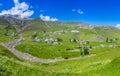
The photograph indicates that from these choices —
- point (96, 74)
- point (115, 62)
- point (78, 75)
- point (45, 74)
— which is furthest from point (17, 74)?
point (115, 62)

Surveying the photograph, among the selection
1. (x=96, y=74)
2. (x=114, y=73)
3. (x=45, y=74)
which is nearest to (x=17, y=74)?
(x=45, y=74)

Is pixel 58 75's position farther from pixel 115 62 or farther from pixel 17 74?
pixel 115 62

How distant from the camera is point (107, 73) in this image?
2698cm

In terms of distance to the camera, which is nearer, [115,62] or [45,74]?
[45,74]

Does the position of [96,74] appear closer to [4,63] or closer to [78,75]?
[78,75]

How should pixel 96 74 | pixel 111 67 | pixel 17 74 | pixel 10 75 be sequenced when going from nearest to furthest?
pixel 10 75, pixel 17 74, pixel 96 74, pixel 111 67

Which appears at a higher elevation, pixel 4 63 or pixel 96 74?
pixel 4 63

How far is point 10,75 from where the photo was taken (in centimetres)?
2381

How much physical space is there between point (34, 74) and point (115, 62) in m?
11.5

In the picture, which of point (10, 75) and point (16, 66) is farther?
point (16, 66)

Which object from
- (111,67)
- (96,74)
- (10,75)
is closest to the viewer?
(10,75)

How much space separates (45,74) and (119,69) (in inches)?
380

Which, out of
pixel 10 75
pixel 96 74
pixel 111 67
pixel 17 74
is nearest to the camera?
pixel 10 75

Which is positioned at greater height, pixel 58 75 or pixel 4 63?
pixel 4 63
